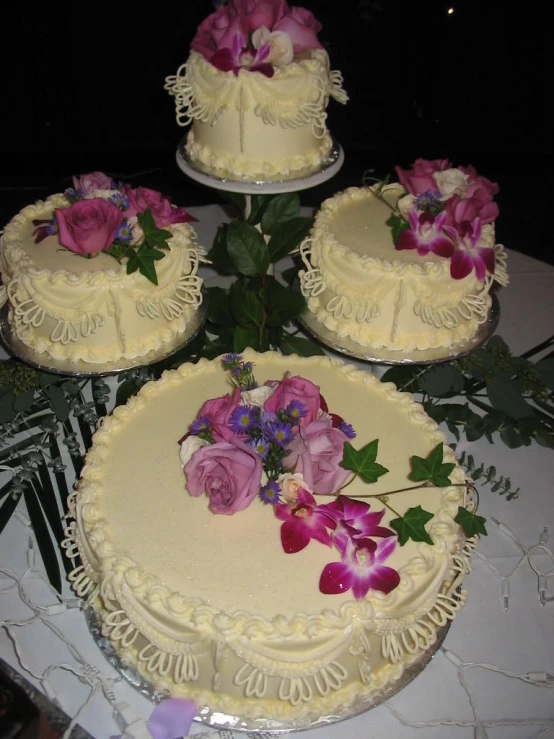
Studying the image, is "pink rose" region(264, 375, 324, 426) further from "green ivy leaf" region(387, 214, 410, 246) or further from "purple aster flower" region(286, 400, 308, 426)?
"green ivy leaf" region(387, 214, 410, 246)

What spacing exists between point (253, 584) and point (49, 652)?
73cm

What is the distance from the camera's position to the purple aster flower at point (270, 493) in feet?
5.39

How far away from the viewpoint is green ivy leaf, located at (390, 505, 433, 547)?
1.63m

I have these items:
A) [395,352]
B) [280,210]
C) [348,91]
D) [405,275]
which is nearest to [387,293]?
[405,275]

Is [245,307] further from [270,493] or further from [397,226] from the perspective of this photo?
[270,493]

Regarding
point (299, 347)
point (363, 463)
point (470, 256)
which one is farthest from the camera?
point (299, 347)

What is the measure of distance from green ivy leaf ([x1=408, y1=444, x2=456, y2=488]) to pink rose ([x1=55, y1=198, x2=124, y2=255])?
116 cm

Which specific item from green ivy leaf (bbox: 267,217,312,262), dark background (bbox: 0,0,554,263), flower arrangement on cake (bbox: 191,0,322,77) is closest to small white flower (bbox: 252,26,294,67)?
flower arrangement on cake (bbox: 191,0,322,77)

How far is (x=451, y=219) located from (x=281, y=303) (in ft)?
2.04

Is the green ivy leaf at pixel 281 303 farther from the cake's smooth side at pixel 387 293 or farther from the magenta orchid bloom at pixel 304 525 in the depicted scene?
the magenta orchid bloom at pixel 304 525

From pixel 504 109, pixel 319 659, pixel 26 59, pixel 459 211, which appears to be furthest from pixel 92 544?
pixel 504 109

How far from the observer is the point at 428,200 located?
2.27 m

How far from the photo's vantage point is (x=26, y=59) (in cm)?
435

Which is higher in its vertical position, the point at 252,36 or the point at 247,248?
the point at 252,36
